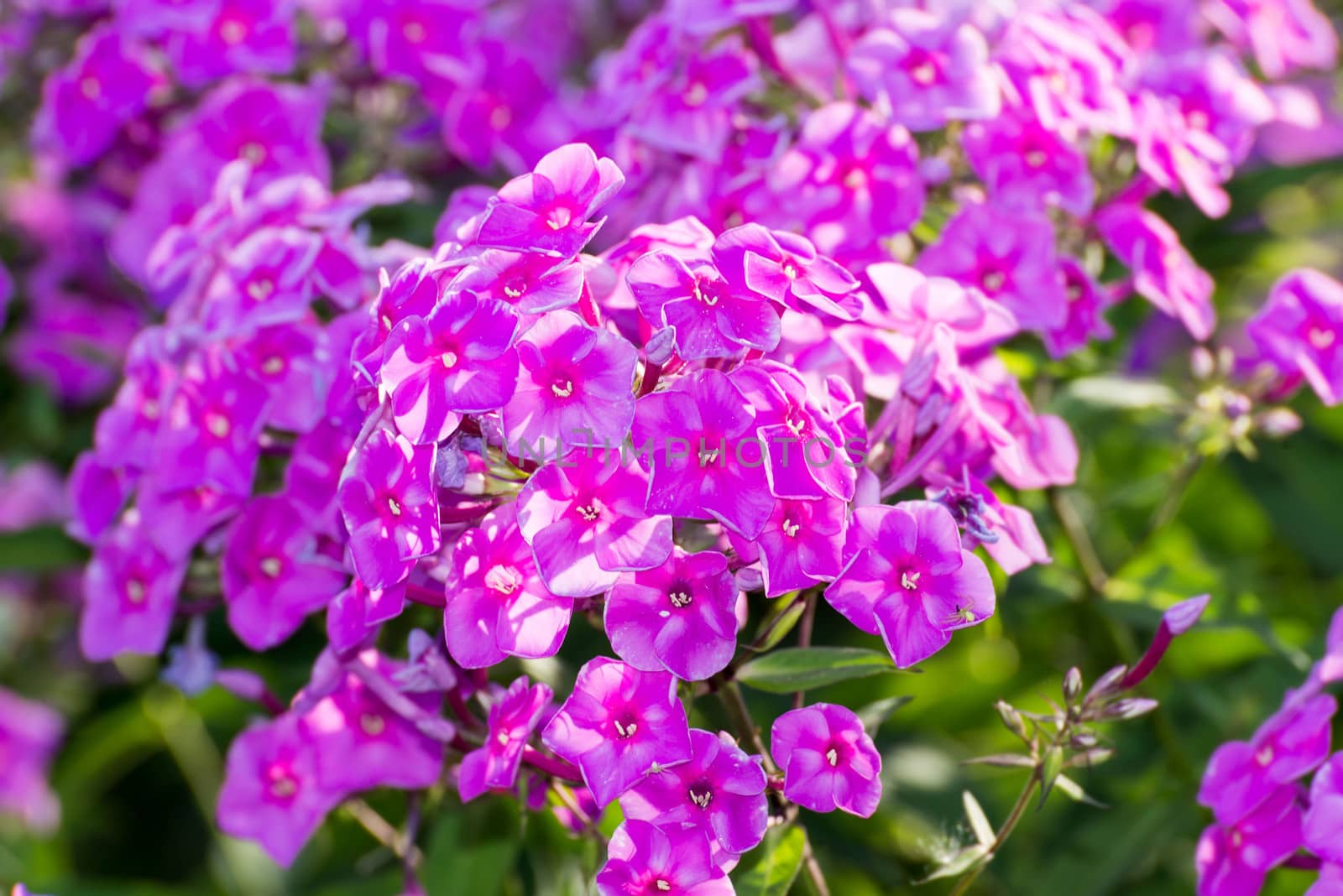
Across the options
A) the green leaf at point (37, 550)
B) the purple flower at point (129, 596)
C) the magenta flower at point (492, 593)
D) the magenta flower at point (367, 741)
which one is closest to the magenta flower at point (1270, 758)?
the magenta flower at point (492, 593)

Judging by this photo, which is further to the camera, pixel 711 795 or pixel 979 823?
pixel 979 823

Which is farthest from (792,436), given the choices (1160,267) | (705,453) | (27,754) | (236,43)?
(27,754)

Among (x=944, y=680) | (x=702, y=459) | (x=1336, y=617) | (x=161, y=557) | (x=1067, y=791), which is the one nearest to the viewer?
(x=702, y=459)

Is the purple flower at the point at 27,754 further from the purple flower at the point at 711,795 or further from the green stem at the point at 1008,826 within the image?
the green stem at the point at 1008,826

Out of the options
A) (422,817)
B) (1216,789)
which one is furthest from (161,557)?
(1216,789)

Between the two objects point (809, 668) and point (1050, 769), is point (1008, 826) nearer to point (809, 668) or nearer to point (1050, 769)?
point (1050, 769)

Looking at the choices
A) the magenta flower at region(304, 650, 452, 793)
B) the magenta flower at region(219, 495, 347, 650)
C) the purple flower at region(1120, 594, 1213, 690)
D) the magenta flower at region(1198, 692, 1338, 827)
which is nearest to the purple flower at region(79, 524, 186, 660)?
the magenta flower at region(219, 495, 347, 650)

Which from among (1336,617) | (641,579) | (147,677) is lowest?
(147,677)

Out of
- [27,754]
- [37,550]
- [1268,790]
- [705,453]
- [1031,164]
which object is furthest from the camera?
[27,754]

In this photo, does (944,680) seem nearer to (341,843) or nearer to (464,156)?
(341,843)
